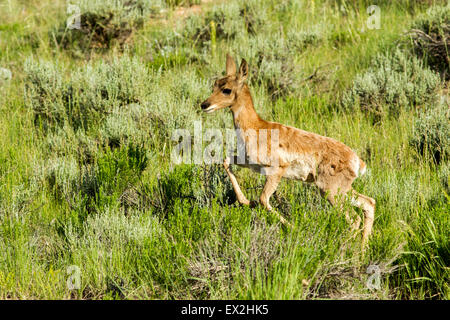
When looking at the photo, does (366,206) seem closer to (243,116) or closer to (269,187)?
(269,187)

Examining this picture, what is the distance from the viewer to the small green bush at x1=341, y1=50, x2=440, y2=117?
308 inches

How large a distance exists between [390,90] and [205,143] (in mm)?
2960

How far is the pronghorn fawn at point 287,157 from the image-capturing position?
5105 millimetres

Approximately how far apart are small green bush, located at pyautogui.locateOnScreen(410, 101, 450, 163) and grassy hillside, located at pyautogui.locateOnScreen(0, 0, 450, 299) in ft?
0.09

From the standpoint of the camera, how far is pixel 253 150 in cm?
526

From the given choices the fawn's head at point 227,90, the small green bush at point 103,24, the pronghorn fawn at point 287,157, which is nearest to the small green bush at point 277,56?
the small green bush at point 103,24

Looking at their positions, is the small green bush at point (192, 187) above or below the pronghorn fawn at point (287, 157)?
below

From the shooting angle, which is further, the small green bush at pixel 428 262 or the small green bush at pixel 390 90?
the small green bush at pixel 390 90

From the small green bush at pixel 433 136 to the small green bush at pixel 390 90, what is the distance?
853 millimetres

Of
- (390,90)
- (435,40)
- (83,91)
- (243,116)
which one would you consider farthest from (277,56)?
(243,116)

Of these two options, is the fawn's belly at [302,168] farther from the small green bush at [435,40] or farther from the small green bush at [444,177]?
the small green bush at [435,40]

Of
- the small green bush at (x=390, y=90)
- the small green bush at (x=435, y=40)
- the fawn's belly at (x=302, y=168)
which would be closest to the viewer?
the fawn's belly at (x=302, y=168)
